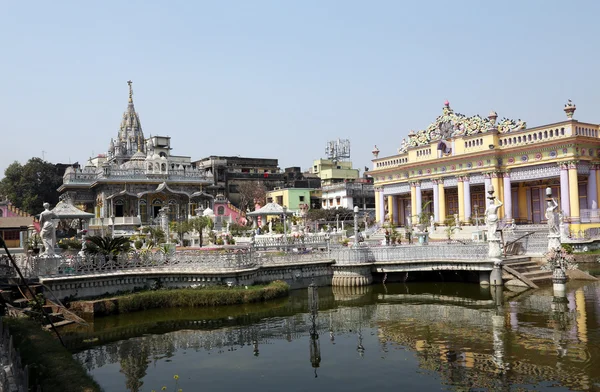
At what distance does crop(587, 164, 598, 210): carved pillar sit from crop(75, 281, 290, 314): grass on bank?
81.1 ft

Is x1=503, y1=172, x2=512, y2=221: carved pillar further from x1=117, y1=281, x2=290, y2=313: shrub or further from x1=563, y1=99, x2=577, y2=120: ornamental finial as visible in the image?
x1=117, y1=281, x2=290, y2=313: shrub

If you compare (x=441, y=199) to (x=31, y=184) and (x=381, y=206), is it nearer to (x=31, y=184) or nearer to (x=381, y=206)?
(x=381, y=206)

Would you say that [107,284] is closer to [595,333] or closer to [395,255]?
[395,255]

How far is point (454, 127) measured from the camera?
1676 inches

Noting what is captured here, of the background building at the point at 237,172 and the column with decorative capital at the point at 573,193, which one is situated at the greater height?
the background building at the point at 237,172

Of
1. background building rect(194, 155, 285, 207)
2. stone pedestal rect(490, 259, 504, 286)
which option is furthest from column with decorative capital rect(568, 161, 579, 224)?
background building rect(194, 155, 285, 207)

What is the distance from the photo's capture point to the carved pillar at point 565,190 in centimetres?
3409

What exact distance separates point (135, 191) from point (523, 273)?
42.1 meters

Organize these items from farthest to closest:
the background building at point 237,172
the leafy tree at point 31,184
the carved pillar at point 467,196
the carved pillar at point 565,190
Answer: the background building at point 237,172
the leafy tree at point 31,184
the carved pillar at point 467,196
the carved pillar at point 565,190

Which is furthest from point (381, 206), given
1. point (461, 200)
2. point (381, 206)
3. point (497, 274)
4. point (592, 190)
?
point (497, 274)

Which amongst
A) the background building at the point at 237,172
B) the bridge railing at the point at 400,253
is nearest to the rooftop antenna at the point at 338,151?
the background building at the point at 237,172

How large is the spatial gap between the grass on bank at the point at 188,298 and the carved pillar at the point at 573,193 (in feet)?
74.0

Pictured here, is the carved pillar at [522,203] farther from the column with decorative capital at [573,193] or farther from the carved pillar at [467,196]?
the column with decorative capital at [573,193]

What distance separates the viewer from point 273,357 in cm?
1455
